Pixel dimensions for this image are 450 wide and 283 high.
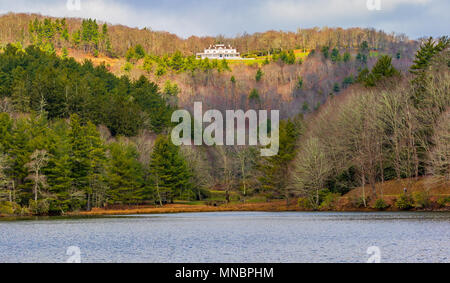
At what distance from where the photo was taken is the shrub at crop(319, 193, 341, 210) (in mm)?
85544

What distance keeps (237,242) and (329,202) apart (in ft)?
143

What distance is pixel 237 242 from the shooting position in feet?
145

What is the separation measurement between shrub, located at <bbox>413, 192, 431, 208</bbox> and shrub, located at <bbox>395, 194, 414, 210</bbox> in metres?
1.10

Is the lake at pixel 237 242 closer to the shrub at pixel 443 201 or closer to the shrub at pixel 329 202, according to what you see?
the shrub at pixel 443 201

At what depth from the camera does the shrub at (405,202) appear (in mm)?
76688

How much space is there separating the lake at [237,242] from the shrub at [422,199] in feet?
45.9

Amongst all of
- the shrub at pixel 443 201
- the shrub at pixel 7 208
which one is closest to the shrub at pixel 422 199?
the shrub at pixel 443 201

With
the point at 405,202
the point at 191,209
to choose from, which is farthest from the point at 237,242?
the point at 191,209

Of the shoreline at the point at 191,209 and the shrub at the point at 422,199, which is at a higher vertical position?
the shrub at the point at 422,199

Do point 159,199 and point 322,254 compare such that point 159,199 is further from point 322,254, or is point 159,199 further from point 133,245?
point 322,254

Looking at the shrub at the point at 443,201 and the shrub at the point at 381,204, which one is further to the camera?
the shrub at the point at 381,204

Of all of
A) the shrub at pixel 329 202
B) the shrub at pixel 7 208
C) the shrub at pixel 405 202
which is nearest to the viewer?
the shrub at pixel 405 202
